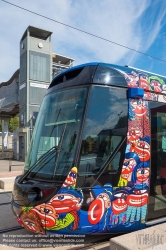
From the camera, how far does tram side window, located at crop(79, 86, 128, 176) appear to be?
323 centimetres

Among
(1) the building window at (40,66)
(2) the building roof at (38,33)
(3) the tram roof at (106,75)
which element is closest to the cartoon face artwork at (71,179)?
(3) the tram roof at (106,75)

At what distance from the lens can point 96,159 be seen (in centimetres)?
326

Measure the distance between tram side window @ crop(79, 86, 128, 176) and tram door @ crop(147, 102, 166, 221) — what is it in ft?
2.04

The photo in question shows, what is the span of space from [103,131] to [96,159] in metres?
0.42

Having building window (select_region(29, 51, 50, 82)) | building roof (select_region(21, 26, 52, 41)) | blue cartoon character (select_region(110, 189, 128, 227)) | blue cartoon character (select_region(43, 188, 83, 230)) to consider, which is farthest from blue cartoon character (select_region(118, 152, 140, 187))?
building roof (select_region(21, 26, 52, 41))

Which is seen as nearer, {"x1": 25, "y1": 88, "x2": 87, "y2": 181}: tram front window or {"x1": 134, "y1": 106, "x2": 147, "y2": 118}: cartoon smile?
{"x1": 25, "y1": 88, "x2": 87, "y2": 181}: tram front window

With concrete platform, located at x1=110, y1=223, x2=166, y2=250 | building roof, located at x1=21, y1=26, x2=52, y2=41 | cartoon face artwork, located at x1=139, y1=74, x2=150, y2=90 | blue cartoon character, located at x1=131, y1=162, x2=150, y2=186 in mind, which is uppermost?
building roof, located at x1=21, y1=26, x2=52, y2=41

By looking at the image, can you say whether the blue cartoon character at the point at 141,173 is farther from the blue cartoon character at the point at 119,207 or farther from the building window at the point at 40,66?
the building window at the point at 40,66

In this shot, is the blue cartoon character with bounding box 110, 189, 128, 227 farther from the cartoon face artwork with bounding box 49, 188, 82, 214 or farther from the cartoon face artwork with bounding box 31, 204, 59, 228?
the cartoon face artwork with bounding box 31, 204, 59, 228

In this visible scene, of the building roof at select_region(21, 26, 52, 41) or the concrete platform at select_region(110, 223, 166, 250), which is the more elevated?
the building roof at select_region(21, 26, 52, 41)

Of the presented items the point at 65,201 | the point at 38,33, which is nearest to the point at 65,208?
the point at 65,201

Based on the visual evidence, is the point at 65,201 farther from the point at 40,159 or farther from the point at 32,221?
the point at 40,159

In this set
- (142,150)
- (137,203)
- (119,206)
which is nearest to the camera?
(119,206)

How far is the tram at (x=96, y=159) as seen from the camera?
3.11 meters
